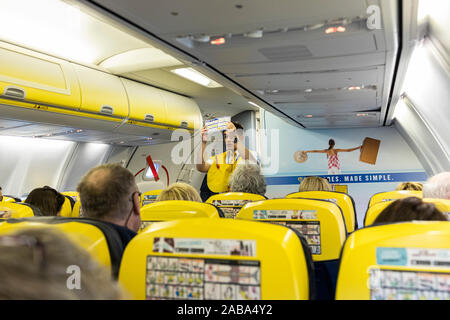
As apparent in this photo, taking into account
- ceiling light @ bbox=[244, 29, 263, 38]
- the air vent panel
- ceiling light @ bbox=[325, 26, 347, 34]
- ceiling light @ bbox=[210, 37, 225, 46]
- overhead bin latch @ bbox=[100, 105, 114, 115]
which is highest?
overhead bin latch @ bbox=[100, 105, 114, 115]

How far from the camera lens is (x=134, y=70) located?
23.5 ft

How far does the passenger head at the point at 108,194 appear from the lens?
2.29m

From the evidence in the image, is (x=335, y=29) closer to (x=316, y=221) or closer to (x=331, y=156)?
(x=316, y=221)

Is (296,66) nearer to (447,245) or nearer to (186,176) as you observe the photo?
(447,245)

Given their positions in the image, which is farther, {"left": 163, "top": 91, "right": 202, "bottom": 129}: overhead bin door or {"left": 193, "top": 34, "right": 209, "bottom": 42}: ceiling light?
{"left": 163, "top": 91, "right": 202, "bottom": 129}: overhead bin door

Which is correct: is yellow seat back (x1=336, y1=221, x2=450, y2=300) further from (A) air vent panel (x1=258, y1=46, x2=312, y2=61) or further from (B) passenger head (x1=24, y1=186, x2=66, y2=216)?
(B) passenger head (x1=24, y1=186, x2=66, y2=216)

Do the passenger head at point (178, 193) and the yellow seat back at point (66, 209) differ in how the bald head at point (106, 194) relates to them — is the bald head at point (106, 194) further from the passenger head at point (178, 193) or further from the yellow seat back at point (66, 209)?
the yellow seat back at point (66, 209)

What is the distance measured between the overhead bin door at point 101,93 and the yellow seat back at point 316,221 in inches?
189

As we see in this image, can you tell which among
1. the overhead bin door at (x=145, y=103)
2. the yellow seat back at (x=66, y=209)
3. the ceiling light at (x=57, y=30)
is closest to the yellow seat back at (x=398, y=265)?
the ceiling light at (x=57, y=30)

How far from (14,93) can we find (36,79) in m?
0.43

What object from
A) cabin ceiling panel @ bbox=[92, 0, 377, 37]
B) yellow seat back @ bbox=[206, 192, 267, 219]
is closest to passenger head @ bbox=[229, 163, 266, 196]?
yellow seat back @ bbox=[206, 192, 267, 219]

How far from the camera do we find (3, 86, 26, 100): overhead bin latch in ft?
17.2

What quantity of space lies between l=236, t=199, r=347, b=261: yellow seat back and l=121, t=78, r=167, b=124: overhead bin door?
553 cm

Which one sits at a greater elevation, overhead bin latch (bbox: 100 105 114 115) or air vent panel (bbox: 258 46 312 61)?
overhead bin latch (bbox: 100 105 114 115)
